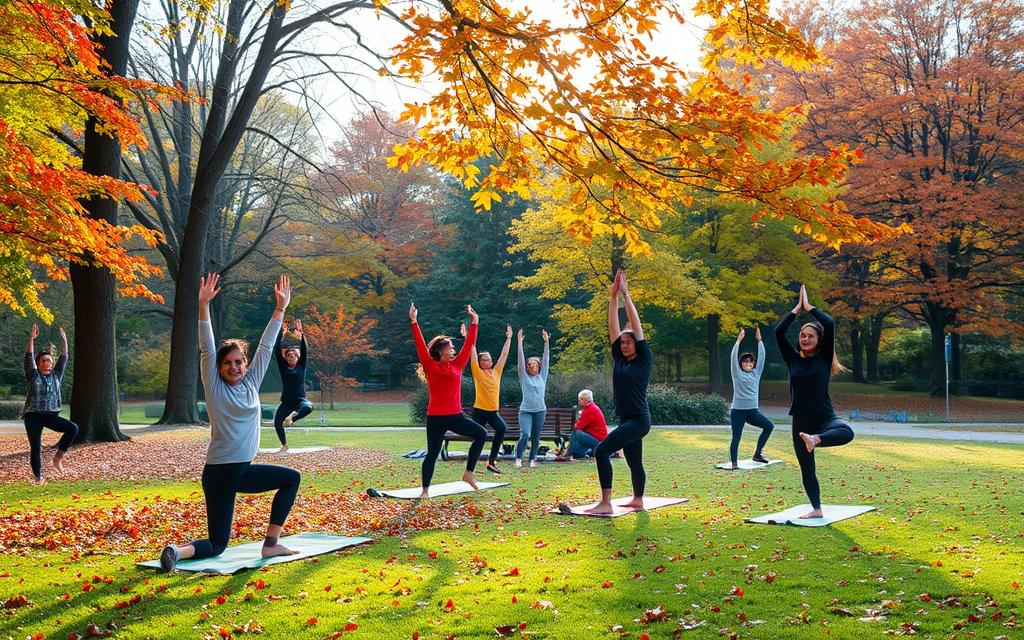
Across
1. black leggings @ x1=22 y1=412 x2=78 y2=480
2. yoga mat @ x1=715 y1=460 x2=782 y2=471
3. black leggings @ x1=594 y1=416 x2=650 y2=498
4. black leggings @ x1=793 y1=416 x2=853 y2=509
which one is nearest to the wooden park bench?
yoga mat @ x1=715 y1=460 x2=782 y2=471

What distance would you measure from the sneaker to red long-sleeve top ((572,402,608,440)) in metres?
9.68

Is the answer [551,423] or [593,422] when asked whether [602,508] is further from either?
[551,423]

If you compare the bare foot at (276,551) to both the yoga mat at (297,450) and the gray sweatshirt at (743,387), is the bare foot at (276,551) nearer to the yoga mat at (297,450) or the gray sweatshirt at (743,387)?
the gray sweatshirt at (743,387)

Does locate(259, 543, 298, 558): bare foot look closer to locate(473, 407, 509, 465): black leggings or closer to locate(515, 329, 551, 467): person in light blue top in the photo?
locate(473, 407, 509, 465): black leggings

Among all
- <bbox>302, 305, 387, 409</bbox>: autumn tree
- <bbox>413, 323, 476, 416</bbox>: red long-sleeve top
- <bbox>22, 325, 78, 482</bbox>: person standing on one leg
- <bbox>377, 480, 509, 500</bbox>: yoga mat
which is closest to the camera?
<bbox>413, 323, 476, 416</bbox>: red long-sleeve top

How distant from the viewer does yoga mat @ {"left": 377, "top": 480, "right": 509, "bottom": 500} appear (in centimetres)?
1184

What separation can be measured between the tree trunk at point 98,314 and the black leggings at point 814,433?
1465 cm

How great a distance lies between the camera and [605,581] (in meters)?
6.73

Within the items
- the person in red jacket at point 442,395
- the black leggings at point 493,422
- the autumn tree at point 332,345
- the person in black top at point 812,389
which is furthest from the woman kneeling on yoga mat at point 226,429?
the autumn tree at point 332,345

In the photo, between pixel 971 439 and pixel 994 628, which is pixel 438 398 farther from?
pixel 971 439

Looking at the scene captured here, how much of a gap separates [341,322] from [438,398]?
32.1m

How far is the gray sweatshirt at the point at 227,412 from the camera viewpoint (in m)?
7.16

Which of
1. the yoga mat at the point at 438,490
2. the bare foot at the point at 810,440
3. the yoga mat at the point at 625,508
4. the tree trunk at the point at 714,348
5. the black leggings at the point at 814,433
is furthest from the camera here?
the tree trunk at the point at 714,348

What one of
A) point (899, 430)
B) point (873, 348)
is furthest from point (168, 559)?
point (873, 348)
